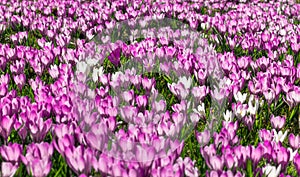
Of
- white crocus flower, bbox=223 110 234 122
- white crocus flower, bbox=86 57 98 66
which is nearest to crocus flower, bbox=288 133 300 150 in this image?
white crocus flower, bbox=223 110 234 122

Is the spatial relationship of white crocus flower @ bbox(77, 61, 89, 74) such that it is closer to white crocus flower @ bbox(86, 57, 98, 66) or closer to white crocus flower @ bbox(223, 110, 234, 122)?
white crocus flower @ bbox(86, 57, 98, 66)

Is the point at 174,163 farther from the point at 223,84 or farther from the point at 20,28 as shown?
the point at 20,28

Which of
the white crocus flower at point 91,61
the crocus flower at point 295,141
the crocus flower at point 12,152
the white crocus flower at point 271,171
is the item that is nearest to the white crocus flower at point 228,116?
the crocus flower at point 295,141

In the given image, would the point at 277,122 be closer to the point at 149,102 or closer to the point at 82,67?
the point at 149,102

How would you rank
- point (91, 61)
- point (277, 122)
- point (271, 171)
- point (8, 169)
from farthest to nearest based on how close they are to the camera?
point (91, 61) → point (277, 122) → point (271, 171) → point (8, 169)

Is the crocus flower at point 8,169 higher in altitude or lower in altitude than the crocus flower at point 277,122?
higher

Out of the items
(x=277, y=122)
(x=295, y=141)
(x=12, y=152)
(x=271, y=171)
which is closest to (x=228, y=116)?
(x=277, y=122)

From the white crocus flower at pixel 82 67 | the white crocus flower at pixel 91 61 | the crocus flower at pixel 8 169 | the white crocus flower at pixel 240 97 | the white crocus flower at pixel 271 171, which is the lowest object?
the white crocus flower at pixel 240 97

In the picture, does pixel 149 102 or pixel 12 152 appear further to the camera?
pixel 149 102

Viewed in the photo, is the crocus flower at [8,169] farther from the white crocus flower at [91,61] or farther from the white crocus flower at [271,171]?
the white crocus flower at [91,61]
